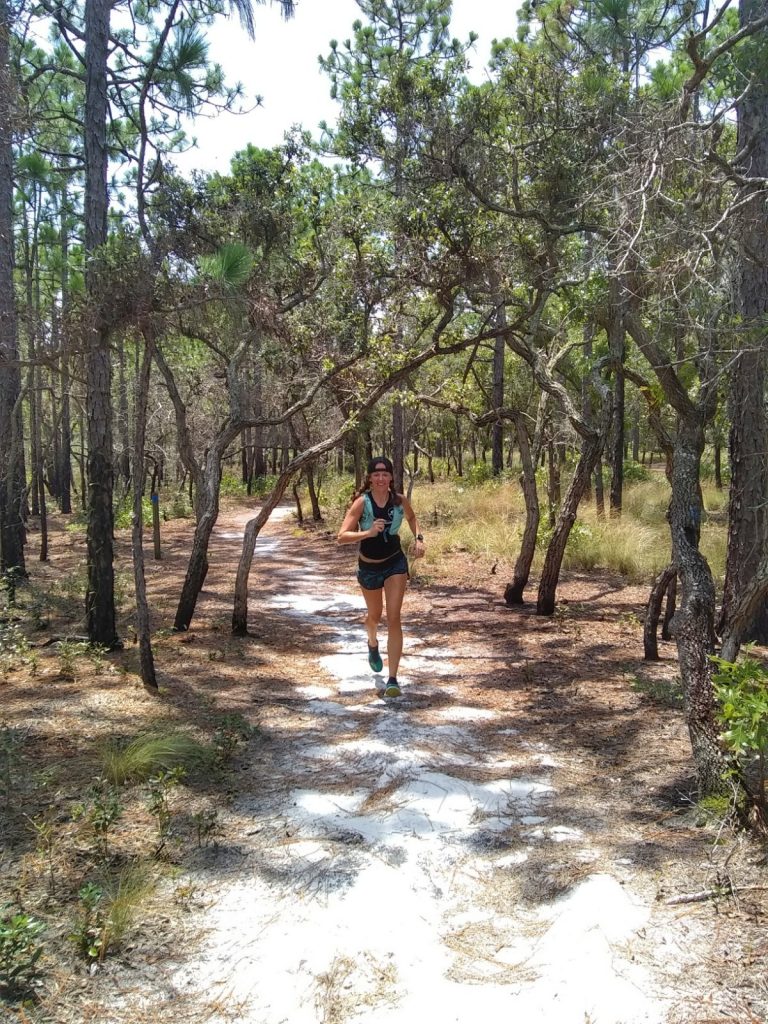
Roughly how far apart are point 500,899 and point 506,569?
939cm

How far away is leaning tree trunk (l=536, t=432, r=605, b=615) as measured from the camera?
26.6ft

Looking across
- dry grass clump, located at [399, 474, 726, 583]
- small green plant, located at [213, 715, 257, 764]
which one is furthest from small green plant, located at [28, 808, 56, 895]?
dry grass clump, located at [399, 474, 726, 583]

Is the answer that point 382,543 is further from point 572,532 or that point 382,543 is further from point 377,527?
point 572,532

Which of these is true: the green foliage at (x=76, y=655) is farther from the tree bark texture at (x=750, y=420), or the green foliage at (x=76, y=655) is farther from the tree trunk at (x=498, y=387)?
the tree trunk at (x=498, y=387)

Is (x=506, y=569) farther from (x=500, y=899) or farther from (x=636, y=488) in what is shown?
(x=636, y=488)

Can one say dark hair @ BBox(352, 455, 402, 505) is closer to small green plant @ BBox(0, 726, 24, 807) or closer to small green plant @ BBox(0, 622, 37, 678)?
small green plant @ BBox(0, 726, 24, 807)

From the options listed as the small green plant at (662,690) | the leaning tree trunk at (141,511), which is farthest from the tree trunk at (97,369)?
the small green plant at (662,690)

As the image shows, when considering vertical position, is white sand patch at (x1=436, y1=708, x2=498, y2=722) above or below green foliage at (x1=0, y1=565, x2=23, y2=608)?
below

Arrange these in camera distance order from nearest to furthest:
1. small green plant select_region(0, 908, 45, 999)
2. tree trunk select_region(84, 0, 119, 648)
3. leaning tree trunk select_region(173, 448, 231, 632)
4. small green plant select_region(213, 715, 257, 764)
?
small green plant select_region(0, 908, 45, 999) < small green plant select_region(213, 715, 257, 764) < tree trunk select_region(84, 0, 119, 648) < leaning tree trunk select_region(173, 448, 231, 632)

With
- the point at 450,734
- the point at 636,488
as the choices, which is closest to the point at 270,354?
the point at 450,734

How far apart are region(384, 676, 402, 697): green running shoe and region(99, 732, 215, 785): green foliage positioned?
1.62 m

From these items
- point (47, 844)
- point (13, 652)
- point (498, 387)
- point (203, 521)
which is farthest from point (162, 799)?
point (498, 387)

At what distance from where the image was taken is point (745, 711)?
2.84 metres

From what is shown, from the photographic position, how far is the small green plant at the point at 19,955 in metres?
2.37
